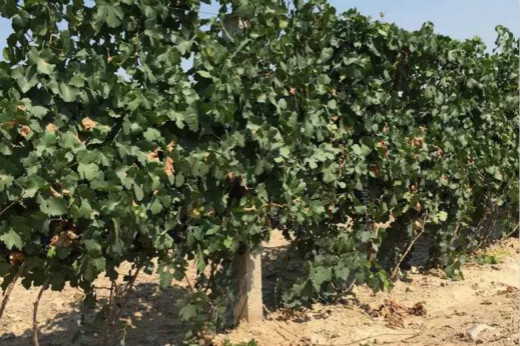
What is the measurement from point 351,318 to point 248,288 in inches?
39.5

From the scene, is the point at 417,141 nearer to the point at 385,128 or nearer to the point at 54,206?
the point at 385,128

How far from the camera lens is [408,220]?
6.10m

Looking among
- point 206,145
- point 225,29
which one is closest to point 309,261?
point 206,145

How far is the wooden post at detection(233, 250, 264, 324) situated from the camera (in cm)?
467

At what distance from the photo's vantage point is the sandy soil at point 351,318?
4668mm

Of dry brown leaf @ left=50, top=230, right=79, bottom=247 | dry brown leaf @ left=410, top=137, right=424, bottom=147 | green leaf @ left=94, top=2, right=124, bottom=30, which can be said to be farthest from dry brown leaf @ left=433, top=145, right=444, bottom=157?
Result: dry brown leaf @ left=50, top=230, right=79, bottom=247

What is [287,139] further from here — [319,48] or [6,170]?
[6,170]

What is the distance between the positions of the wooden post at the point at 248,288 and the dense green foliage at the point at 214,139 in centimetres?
19

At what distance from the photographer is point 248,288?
4.71 metres

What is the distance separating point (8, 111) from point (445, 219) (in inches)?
183

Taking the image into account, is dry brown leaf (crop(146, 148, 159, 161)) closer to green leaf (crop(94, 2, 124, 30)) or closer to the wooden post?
green leaf (crop(94, 2, 124, 30))

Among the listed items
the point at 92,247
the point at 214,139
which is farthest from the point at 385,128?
the point at 92,247

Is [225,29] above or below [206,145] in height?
above

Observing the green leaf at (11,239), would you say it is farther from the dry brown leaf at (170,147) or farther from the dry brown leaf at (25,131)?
the dry brown leaf at (170,147)
